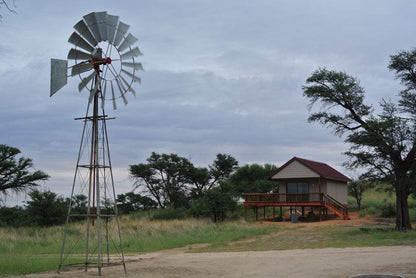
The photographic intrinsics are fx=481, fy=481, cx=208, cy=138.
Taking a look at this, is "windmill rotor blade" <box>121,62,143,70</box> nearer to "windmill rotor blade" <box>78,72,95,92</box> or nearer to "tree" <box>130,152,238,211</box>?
"windmill rotor blade" <box>78,72,95,92</box>

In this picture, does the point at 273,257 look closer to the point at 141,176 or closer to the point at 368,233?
the point at 368,233

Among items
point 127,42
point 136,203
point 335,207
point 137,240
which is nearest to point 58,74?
point 127,42

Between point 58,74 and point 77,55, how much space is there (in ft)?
2.99

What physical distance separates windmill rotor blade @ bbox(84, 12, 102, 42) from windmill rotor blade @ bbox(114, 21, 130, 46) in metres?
0.55

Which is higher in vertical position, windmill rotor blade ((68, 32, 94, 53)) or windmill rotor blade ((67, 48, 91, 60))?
windmill rotor blade ((68, 32, 94, 53))

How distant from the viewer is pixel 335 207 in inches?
1550

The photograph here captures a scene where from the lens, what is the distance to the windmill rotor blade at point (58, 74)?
14.7 m

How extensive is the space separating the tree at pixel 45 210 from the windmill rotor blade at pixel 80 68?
88.8 ft

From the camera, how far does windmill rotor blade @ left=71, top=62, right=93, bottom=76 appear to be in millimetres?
15102

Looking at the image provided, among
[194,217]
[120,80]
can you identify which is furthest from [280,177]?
[120,80]

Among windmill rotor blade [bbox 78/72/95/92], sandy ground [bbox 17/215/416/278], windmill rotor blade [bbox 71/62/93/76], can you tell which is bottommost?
sandy ground [bbox 17/215/416/278]

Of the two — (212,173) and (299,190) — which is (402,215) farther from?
(212,173)

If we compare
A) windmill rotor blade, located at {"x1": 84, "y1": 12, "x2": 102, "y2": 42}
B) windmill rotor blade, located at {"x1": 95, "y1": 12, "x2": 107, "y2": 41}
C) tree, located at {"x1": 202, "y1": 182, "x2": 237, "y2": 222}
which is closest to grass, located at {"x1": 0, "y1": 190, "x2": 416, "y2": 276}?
tree, located at {"x1": 202, "y1": 182, "x2": 237, "y2": 222}

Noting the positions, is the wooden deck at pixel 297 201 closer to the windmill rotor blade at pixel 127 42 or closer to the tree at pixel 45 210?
the tree at pixel 45 210
